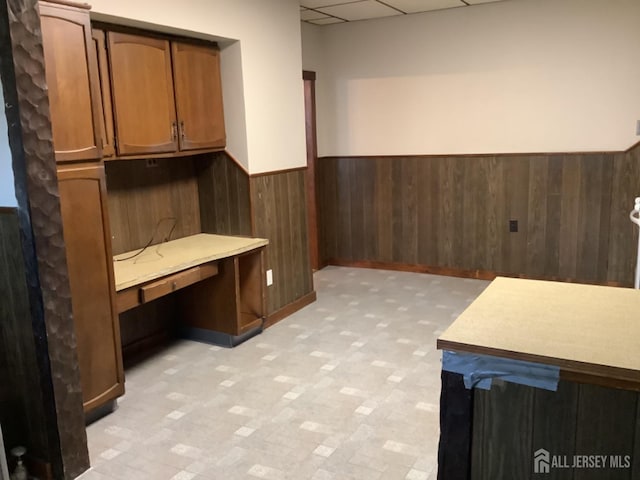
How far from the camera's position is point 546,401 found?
155cm

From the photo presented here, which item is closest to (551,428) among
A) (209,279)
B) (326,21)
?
(209,279)

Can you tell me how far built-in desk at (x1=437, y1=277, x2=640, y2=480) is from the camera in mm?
1481

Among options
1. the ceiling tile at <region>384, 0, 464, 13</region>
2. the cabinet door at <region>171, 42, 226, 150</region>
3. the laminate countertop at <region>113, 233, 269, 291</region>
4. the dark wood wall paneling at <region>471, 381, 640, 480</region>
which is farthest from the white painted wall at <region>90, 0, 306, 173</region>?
the dark wood wall paneling at <region>471, 381, 640, 480</region>

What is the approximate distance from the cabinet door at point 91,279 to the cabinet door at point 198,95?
110cm

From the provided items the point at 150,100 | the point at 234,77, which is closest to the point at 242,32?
the point at 234,77

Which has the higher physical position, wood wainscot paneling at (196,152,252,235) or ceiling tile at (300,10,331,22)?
ceiling tile at (300,10,331,22)

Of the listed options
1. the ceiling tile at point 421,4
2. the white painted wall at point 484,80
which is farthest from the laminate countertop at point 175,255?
the ceiling tile at point 421,4

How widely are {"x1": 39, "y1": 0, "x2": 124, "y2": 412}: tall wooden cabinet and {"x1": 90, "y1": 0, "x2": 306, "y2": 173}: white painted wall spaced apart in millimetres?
743

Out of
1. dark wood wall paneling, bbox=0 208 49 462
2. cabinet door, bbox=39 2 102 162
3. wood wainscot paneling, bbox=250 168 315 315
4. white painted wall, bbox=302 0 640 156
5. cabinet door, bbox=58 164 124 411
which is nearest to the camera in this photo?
dark wood wall paneling, bbox=0 208 49 462

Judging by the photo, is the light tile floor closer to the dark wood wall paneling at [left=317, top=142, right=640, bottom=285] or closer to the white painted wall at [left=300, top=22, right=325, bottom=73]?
the dark wood wall paneling at [left=317, top=142, right=640, bottom=285]

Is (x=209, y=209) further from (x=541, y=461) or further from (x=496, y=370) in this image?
(x=541, y=461)

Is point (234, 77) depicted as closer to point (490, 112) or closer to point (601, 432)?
point (490, 112)

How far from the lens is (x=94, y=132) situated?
272 centimetres

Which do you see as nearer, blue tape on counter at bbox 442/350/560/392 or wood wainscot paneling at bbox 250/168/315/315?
blue tape on counter at bbox 442/350/560/392
